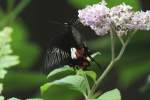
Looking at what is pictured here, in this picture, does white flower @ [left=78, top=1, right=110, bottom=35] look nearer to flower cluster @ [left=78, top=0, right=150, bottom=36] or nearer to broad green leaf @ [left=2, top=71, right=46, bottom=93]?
flower cluster @ [left=78, top=0, right=150, bottom=36]

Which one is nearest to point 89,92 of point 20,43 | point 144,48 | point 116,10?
point 116,10

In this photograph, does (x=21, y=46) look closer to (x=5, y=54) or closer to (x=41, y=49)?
(x=41, y=49)

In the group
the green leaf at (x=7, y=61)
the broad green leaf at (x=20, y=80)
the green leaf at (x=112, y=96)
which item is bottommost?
the broad green leaf at (x=20, y=80)

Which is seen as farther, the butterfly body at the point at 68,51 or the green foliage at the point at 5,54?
the butterfly body at the point at 68,51

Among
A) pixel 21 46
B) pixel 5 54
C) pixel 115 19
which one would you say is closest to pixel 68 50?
pixel 115 19

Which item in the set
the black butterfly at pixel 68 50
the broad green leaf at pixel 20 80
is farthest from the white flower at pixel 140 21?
the broad green leaf at pixel 20 80

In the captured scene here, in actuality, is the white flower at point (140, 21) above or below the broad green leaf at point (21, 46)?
above

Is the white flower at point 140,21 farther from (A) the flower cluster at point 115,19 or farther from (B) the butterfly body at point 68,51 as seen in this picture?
(B) the butterfly body at point 68,51

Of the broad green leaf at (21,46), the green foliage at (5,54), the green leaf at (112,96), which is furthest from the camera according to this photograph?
the broad green leaf at (21,46)

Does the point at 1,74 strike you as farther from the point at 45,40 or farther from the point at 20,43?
the point at 45,40
